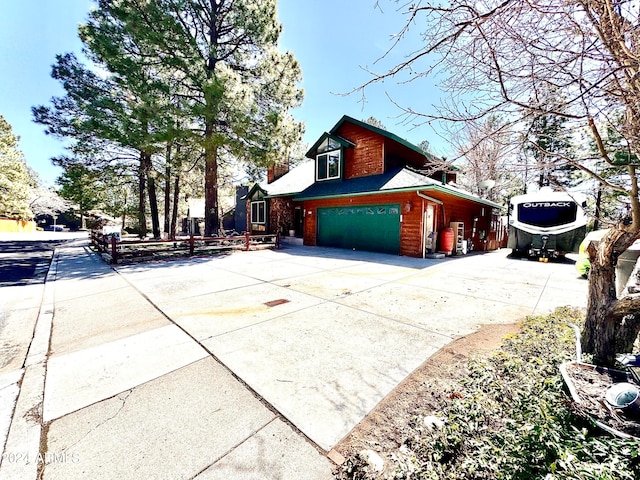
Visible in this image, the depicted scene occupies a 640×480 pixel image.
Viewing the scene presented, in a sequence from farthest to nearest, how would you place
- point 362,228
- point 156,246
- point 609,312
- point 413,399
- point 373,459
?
point 156,246 → point 362,228 → point 609,312 → point 413,399 → point 373,459

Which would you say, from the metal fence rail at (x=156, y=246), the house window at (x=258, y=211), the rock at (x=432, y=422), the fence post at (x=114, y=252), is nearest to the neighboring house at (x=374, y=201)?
the house window at (x=258, y=211)

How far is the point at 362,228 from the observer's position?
12.6 meters

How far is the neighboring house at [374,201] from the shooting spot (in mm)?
10828

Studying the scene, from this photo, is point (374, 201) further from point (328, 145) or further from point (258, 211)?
point (258, 211)

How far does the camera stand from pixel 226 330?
3.67 m

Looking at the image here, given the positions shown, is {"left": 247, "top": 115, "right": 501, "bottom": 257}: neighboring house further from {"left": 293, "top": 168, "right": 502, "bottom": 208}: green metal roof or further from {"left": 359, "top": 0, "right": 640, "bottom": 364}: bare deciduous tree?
{"left": 359, "top": 0, "right": 640, "bottom": 364}: bare deciduous tree

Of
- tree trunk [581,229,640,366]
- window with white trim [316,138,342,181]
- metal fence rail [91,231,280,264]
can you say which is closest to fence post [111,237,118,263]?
metal fence rail [91,231,280,264]


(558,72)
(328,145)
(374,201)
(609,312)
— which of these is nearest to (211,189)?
(328,145)

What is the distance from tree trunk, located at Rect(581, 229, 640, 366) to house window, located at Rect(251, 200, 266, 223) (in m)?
16.9

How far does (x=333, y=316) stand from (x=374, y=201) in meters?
8.61

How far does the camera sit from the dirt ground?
5.90 feet

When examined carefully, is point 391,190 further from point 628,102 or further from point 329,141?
point 628,102

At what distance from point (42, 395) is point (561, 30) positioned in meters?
5.39

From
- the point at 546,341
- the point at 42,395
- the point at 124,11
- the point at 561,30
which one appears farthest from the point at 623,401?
the point at 124,11
